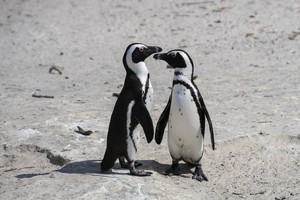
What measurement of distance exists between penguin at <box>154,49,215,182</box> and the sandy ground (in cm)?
15

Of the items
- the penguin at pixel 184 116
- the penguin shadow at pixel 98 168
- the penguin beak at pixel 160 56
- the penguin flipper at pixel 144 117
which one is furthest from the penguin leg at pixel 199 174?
the penguin beak at pixel 160 56

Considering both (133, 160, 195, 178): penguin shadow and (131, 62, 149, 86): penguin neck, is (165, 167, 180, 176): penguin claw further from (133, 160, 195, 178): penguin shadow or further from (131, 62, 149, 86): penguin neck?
(131, 62, 149, 86): penguin neck

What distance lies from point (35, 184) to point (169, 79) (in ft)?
11.8

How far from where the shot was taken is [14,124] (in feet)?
22.9

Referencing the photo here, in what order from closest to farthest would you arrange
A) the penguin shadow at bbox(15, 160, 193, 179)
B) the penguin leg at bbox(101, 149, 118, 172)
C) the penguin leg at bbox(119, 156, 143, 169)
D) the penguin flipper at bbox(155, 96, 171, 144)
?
the penguin leg at bbox(101, 149, 118, 172) < the penguin shadow at bbox(15, 160, 193, 179) < the penguin leg at bbox(119, 156, 143, 169) < the penguin flipper at bbox(155, 96, 171, 144)

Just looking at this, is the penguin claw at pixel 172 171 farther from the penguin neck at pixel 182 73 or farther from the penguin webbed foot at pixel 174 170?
the penguin neck at pixel 182 73

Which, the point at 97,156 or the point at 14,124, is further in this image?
the point at 14,124

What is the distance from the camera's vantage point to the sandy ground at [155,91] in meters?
5.52

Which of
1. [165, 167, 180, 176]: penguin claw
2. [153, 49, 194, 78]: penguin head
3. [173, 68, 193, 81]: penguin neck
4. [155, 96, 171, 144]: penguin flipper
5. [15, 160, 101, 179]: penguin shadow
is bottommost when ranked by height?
[165, 167, 180, 176]: penguin claw

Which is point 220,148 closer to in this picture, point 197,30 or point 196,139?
point 196,139

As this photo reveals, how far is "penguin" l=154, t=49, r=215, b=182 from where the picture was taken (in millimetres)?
5547

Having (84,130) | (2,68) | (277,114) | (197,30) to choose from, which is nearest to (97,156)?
(84,130)

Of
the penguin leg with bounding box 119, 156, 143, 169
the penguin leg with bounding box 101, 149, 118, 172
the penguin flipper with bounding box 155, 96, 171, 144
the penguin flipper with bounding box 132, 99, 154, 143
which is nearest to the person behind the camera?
the penguin flipper with bounding box 132, 99, 154, 143

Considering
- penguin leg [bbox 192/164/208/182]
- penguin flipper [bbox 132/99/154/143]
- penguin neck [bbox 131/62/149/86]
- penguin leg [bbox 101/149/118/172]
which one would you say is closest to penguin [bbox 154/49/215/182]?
penguin leg [bbox 192/164/208/182]
